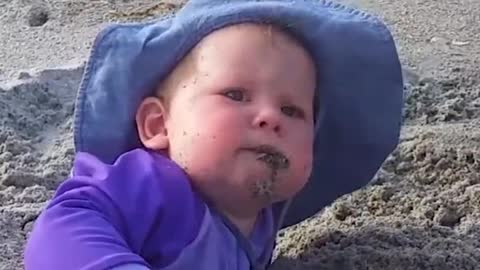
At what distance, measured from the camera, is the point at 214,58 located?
5.54 feet

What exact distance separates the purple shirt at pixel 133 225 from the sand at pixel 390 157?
250 millimetres

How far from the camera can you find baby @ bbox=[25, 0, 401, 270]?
62.4 inches

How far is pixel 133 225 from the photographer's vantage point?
158cm

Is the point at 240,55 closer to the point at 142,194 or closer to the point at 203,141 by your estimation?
the point at 203,141

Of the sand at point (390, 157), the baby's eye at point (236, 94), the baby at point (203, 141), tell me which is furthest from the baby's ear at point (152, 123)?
the sand at point (390, 157)

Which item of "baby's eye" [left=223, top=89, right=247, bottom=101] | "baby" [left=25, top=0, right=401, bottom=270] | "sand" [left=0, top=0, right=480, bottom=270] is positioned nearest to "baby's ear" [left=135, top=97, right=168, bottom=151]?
"baby" [left=25, top=0, right=401, bottom=270]

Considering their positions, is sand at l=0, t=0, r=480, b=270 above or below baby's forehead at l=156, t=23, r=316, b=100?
below

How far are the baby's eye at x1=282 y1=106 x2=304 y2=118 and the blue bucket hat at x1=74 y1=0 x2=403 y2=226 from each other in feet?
0.31

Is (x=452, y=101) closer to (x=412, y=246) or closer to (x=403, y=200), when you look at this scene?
(x=403, y=200)

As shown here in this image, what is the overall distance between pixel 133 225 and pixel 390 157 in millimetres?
828

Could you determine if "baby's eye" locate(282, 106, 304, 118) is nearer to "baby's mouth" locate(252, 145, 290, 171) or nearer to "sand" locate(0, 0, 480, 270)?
"baby's mouth" locate(252, 145, 290, 171)

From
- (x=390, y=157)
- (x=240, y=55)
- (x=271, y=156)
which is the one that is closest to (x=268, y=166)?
(x=271, y=156)

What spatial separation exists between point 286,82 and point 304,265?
337 mm

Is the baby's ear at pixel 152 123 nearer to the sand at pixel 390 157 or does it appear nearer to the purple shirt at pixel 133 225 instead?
the purple shirt at pixel 133 225
